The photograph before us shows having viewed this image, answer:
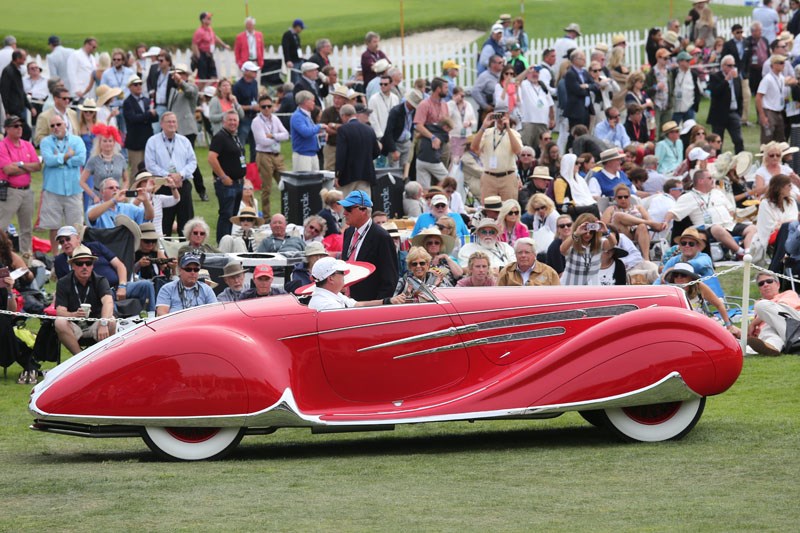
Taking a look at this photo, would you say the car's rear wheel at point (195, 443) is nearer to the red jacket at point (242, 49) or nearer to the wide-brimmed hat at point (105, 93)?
the wide-brimmed hat at point (105, 93)

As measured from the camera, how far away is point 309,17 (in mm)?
40094

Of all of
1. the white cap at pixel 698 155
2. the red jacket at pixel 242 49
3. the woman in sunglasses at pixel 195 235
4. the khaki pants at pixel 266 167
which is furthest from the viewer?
the red jacket at pixel 242 49

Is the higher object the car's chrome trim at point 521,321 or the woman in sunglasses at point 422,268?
the car's chrome trim at point 521,321

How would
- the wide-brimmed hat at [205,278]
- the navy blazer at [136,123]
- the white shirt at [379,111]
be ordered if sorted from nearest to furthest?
the wide-brimmed hat at [205,278] < the navy blazer at [136,123] < the white shirt at [379,111]

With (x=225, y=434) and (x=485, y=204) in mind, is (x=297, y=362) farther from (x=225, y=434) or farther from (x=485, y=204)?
(x=485, y=204)

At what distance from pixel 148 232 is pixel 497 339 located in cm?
708

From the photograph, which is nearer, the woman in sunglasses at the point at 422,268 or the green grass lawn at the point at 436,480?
the green grass lawn at the point at 436,480

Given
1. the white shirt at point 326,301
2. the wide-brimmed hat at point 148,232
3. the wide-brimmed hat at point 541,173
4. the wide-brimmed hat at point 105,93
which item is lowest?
the wide-brimmed hat at point 541,173

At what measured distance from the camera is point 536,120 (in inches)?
953

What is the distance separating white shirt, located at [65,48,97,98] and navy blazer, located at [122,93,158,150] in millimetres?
4220

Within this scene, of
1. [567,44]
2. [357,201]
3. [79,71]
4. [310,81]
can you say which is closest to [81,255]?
[357,201]

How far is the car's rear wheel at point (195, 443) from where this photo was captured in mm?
10125

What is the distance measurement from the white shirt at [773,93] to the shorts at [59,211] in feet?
44.3

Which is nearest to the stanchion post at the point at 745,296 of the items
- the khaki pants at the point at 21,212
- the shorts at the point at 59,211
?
the shorts at the point at 59,211
